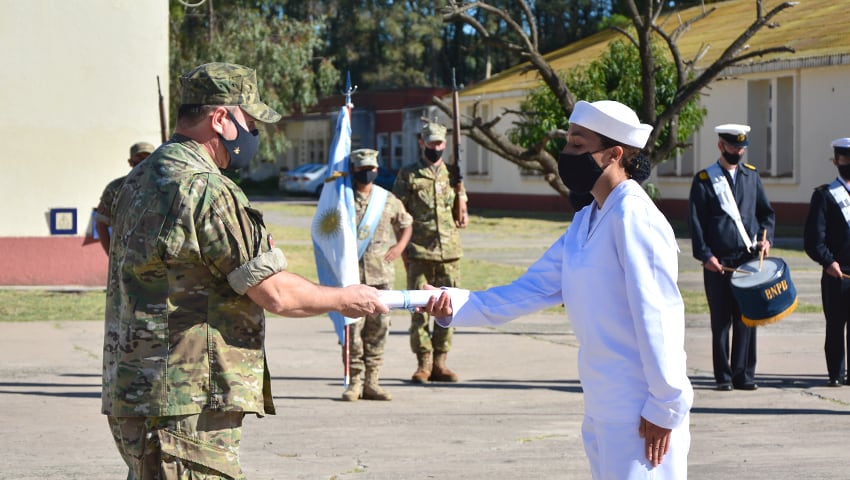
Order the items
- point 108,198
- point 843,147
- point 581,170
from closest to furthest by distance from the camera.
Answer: point 581,170, point 108,198, point 843,147

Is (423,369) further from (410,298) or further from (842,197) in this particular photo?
(410,298)

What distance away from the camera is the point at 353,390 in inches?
397

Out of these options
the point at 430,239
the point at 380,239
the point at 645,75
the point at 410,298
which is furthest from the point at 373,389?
the point at 645,75

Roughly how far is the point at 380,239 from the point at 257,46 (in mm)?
28118

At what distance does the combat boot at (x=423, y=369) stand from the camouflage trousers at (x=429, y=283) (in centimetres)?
5

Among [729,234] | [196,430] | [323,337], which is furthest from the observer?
[323,337]

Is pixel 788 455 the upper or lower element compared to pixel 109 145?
lower

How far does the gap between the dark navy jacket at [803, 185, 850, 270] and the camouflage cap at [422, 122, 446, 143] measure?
3.34 metres

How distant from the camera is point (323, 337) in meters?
13.8

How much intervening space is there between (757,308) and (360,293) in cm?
576

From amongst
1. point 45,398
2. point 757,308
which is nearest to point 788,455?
point 757,308

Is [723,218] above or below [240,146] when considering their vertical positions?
below

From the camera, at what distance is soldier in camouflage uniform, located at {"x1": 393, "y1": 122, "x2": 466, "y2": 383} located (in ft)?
35.9

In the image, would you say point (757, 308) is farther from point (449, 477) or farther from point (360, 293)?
point (360, 293)
